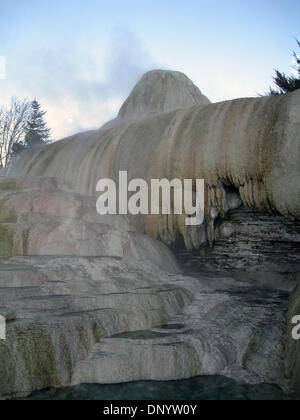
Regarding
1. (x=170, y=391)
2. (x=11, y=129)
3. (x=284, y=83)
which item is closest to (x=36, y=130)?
(x=11, y=129)

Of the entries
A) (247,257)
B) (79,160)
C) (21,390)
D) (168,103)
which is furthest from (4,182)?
(168,103)

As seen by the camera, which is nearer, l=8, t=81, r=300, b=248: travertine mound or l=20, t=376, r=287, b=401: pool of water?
l=20, t=376, r=287, b=401: pool of water

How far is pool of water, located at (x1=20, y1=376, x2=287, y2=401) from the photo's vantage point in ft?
12.5

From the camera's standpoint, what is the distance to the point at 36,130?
87.1 ft

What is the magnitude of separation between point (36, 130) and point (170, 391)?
24524 millimetres

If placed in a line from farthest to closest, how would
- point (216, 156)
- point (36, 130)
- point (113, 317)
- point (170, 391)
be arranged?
point (36, 130), point (216, 156), point (113, 317), point (170, 391)

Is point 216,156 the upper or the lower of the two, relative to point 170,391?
upper

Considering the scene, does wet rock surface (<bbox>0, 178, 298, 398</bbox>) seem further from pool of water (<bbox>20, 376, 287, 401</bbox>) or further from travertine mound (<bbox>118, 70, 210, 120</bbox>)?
travertine mound (<bbox>118, 70, 210, 120</bbox>)

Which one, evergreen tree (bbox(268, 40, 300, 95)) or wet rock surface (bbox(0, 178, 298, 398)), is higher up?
evergreen tree (bbox(268, 40, 300, 95))

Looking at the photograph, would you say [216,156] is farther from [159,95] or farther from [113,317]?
[159,95]

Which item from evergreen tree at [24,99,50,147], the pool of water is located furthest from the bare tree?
the pool of water

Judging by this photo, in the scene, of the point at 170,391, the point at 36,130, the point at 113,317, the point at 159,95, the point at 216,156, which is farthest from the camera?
the point at 36,130

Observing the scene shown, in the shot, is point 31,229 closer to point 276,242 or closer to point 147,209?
point 147,209

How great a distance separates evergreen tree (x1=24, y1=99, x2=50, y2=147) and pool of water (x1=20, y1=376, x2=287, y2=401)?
23243mm
